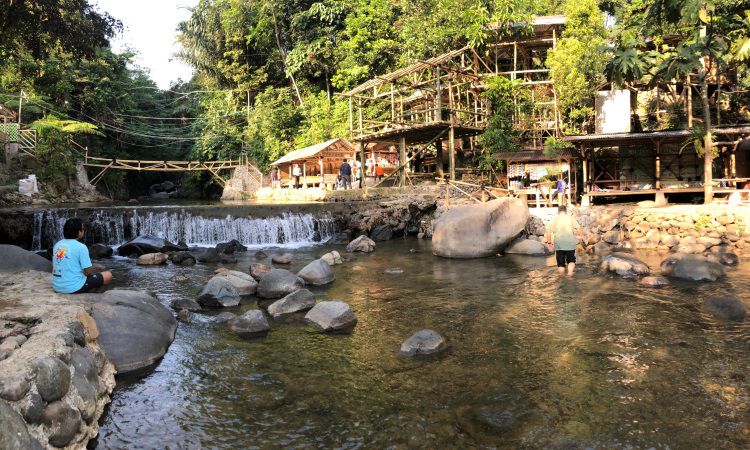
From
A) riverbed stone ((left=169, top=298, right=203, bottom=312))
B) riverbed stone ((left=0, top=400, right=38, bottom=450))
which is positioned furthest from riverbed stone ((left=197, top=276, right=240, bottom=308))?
riverbed stone ((left=0, top=400, right=38, bottom=450))

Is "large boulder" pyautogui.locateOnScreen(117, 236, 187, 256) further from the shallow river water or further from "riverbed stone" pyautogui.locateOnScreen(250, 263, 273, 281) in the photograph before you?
the shallow river water

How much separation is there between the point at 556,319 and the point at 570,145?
14.1 meters

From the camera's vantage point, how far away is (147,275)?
1319cm

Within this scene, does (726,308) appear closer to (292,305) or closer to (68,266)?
(292,305)

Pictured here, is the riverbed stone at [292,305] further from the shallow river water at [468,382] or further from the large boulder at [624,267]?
the large boulder at [624,267]

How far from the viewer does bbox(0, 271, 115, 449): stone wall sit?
3.93 m

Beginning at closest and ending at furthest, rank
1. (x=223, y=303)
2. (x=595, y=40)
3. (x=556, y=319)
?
(x=556, y=319) < (x=223, y=303) < (x=595, y=40)

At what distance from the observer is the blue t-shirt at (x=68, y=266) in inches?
283

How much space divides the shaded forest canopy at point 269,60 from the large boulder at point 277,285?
1133cm

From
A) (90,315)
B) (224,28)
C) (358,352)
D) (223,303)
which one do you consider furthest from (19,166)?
(358,352)

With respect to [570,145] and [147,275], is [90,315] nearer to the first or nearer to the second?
[147,275]

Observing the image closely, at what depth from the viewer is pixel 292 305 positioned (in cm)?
916

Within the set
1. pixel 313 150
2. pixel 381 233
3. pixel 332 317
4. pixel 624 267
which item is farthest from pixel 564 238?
pixel 313 150

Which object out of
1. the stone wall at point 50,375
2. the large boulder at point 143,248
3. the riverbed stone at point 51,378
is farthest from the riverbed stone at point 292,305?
the large boulder at point 143,248
